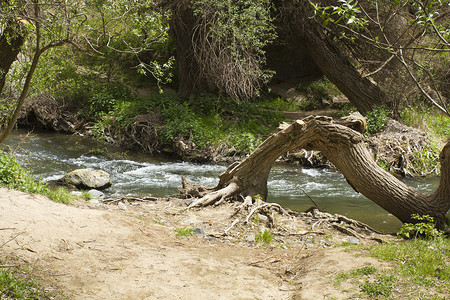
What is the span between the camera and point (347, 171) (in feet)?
27.7

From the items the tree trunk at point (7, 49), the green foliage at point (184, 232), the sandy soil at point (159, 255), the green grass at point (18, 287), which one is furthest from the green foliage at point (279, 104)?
the green grass at point (18, 287)

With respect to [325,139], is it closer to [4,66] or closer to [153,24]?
[153,24]

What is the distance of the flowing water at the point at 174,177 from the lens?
1011cm

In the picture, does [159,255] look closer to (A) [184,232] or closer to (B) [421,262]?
(A) [184,232]

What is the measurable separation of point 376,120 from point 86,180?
29.7 feet

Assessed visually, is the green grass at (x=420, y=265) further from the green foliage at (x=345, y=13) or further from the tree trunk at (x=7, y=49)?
the tree trunk at (x=7, y=49)

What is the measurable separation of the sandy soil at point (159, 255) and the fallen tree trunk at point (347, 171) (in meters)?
1.21

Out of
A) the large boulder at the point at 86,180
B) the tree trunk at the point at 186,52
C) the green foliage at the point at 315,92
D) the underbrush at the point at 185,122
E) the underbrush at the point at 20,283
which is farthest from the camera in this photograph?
the green foliage at the point at 315,92

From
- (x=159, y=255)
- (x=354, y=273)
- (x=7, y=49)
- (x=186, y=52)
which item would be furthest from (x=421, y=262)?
(x=186, y=52)

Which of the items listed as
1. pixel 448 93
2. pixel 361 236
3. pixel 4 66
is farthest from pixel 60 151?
pixel 448 93

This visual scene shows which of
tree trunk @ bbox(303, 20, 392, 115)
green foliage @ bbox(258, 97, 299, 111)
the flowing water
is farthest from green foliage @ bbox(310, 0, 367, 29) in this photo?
green foliage @ bbox(258, 97, 299, 111)

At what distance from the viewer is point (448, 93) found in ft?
57.1

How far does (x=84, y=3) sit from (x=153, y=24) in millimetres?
1020

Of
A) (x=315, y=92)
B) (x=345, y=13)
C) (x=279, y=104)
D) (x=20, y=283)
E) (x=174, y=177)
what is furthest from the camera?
(x=315, y=92)
